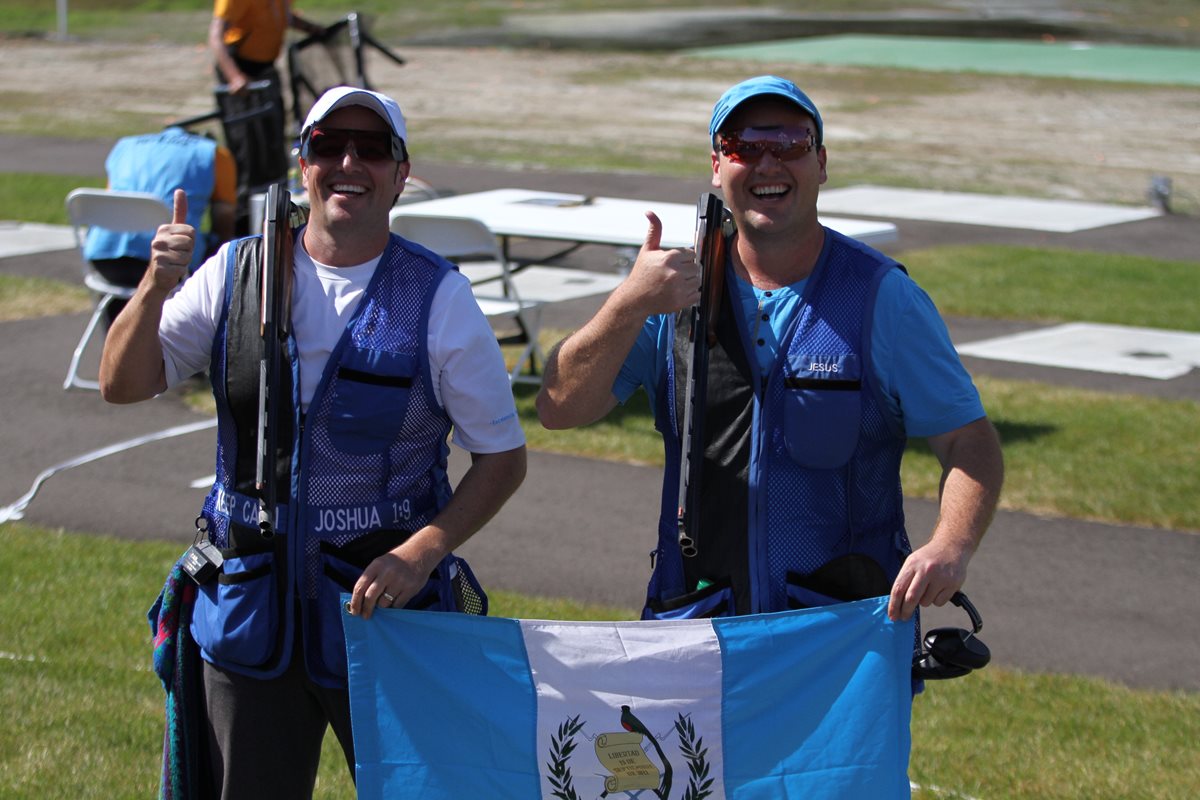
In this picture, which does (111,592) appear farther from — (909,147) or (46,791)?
(909,147)

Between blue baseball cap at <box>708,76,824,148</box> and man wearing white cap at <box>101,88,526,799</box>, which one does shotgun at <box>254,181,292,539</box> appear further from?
blue baseball cap at <box>708,76,824,148</box>

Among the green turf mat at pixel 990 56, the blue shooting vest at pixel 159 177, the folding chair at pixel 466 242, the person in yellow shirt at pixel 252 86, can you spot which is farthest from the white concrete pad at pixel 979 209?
the green turf mat at pixel 990 56

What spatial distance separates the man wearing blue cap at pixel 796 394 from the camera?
11.9 ft

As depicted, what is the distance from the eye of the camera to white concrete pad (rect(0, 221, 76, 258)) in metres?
A: 15.7

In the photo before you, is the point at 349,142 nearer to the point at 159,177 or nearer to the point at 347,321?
the point at 347,321

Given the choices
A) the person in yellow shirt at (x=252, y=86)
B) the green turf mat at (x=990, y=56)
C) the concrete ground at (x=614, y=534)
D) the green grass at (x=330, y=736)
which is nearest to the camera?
the green grass at (x=330, y=736)

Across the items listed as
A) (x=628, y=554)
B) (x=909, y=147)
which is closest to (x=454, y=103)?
(x=909, y=147)

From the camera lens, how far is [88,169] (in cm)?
2062

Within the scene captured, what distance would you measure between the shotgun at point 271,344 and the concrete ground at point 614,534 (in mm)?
3589

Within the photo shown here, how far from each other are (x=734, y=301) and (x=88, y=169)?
18.3 m

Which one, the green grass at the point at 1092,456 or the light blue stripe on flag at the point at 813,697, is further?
the green grass at the point at 1092,456

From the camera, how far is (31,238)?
1627 cm

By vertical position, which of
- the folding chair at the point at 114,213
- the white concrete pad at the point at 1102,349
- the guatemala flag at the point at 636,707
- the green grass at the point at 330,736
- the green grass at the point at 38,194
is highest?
the guatemala flag at the point at 636,707

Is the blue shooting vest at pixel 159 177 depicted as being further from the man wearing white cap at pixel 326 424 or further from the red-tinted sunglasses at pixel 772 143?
the red-tinted sunglasses at pixel 772 143
